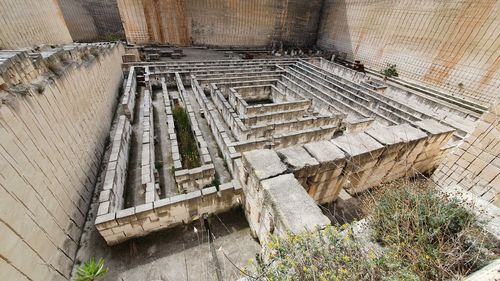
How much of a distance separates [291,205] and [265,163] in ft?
2.82

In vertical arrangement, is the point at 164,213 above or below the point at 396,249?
below

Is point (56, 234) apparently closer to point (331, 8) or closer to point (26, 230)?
point (26, 230)

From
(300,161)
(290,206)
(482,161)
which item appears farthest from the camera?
(482,161)

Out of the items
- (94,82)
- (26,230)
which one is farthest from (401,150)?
(94,82)

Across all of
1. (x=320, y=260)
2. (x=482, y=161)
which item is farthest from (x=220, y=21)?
(x=320, y=260)

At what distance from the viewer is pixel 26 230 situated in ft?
9.00

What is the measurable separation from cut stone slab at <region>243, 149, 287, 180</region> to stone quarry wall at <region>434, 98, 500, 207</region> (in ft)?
13.2

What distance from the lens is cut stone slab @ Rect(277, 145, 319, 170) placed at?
337 cm

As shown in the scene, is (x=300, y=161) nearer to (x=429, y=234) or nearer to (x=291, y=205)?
(x=291, y=205)

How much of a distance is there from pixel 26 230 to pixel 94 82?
17.4ft

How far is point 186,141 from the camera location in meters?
6.52

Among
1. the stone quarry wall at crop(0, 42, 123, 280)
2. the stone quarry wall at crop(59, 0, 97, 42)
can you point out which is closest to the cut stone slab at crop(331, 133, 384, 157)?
the stone quarry wall at crop(0, 42, 123, 280)

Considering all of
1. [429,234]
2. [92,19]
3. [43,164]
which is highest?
[92,19]

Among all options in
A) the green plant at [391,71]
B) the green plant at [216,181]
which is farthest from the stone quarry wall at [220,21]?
the green plant at [216,181]
